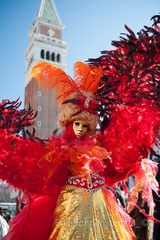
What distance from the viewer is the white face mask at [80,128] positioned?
2.54 m

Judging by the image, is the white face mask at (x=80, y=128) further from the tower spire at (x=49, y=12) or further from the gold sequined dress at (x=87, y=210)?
the tower spire at (x=49, y=12)

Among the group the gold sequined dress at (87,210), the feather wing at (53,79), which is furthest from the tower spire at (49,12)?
the gold sequined dress at (87,210)

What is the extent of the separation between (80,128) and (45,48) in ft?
137

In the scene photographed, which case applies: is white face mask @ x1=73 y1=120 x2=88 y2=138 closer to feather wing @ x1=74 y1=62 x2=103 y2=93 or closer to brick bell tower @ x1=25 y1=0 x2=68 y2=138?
feather wing @ x1=74 y1=62 x2=103 y2=93

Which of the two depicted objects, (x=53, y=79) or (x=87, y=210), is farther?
(x=53, y=79)

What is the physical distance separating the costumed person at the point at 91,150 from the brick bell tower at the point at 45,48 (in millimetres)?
34120

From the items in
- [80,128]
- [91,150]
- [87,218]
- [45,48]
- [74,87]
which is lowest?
[87,218]

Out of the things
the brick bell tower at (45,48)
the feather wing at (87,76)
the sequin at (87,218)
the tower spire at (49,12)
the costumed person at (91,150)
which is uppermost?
the tower spire at (49,12)

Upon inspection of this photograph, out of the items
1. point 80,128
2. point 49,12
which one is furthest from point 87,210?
point 49,12

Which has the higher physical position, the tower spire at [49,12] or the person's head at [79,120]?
the tower spire at [49,12]

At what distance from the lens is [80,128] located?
2.54 m

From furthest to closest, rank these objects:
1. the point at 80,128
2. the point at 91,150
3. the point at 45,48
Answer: the point at 45,48, the point at 80,128, the point at 91,150

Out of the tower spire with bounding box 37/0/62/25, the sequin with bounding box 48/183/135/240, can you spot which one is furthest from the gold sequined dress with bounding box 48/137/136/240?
the tower spire with bounding box 37/0/62/25

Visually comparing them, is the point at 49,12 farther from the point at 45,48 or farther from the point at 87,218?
the point at 87,218
